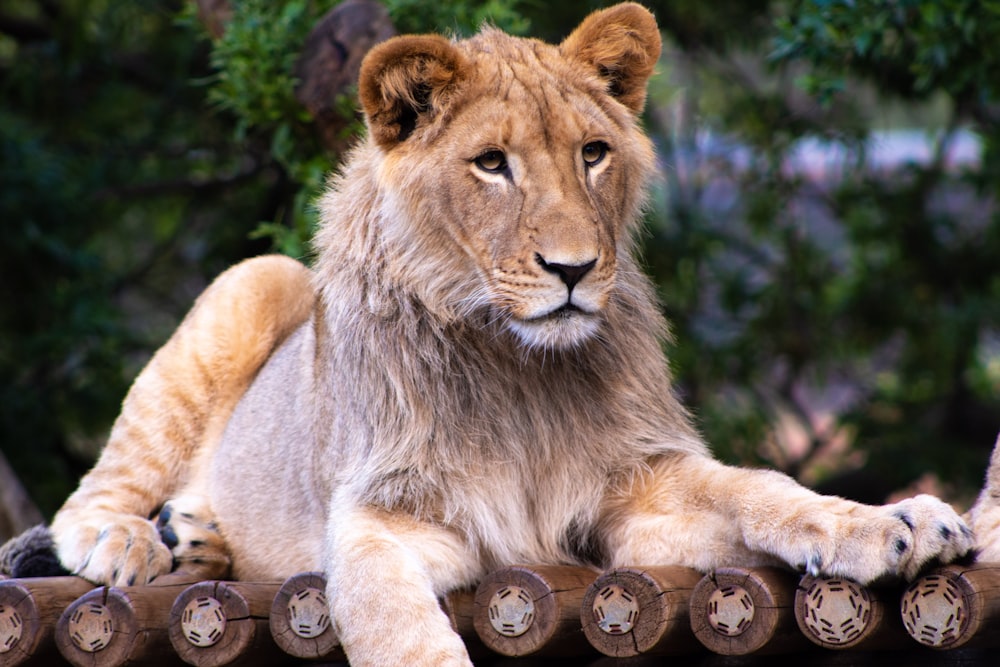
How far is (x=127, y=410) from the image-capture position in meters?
4.42

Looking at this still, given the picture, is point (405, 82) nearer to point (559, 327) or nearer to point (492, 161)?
point (492, 161)

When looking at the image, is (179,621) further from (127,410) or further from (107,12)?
(107,12)

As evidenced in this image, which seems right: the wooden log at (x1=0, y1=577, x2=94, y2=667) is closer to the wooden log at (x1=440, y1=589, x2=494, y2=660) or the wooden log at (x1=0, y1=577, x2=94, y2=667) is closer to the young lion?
the young lion

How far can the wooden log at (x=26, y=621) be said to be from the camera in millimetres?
3016

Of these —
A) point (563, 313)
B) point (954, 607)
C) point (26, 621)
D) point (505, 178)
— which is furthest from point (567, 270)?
point (26, 621)

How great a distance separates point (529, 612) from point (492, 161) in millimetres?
1016

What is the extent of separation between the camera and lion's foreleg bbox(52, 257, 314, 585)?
4.32 metres

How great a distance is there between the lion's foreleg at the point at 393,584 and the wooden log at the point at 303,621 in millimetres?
88

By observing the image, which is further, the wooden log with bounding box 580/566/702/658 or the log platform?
the wooden log with bounding box 580/566/702/658

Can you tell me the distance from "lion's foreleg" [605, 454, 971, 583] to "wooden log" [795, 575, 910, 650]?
0.11ft

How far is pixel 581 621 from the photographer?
109 inches

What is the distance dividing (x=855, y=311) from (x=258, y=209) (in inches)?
134

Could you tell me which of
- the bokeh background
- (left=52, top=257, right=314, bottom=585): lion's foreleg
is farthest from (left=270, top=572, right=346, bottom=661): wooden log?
the bokeh background

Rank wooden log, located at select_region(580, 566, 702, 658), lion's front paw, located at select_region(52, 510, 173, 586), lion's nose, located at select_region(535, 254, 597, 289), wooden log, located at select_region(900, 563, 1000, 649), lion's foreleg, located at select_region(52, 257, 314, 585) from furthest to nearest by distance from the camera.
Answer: lion's foreleg, located at select_region(52, 257, 314, 585), lion's front paw, located at select_region(52, 510, 173, 586), lion's nose, located at select_region(535, 254, 597, 289), wooden log, located at select_region(580, 566, 702, 658), wooden log, located at select_region(900, 563, 1000, 649)
